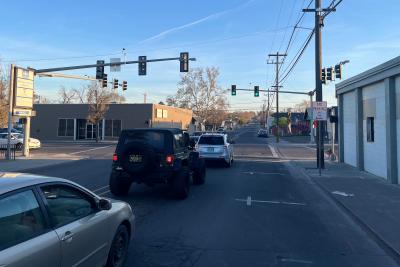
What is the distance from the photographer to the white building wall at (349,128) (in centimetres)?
2106

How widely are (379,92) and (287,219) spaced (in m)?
9.97

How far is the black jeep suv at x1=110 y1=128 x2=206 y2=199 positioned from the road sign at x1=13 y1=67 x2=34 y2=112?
712 inches

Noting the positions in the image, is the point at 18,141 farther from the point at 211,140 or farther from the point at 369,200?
the point at 369,200

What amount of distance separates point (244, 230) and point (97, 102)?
50.2 metres

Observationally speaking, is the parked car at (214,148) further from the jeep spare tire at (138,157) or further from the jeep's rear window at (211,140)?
the jeep spare tire at (138,157)

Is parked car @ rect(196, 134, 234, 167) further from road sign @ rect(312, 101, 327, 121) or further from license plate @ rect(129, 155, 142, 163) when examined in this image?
license plate @ rect(129, 155, 142, 163)

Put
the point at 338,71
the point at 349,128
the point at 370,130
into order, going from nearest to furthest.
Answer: the point at 370,130 → the point at 349,128 → the point at 338,71

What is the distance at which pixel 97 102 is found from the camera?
182 ft

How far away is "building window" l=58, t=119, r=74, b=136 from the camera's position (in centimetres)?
6275

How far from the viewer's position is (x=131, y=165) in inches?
418

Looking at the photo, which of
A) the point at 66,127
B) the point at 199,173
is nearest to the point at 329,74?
A: the point at 199,173

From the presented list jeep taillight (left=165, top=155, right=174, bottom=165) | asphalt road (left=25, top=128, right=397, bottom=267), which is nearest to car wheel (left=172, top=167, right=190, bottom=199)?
asphalt road (left=25, top=128, right=397, bottom=267)

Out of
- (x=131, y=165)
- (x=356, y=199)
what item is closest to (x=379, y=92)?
(x=356, y=199)

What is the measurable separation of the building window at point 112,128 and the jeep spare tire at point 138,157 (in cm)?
5227
